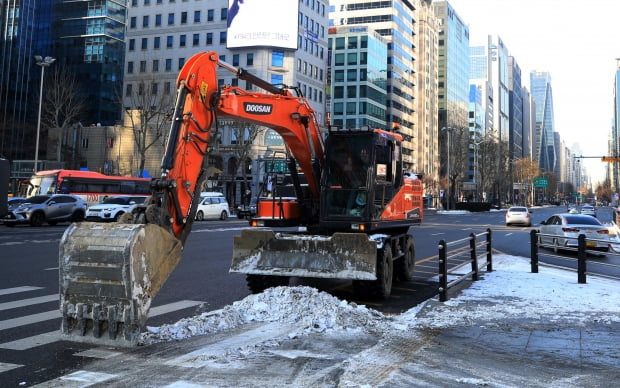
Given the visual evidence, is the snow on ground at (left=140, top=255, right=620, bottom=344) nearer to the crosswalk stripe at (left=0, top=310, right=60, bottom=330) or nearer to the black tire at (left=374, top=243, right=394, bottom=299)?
the black tire at (left=374, top=243, right=394, bottom=299)

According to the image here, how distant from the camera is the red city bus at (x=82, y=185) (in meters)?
34.9

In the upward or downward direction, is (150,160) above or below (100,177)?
above

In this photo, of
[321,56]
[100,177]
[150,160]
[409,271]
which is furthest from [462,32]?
[409,271]

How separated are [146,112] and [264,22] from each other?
109 ft

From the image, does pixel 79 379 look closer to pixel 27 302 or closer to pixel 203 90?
pixel 27 302

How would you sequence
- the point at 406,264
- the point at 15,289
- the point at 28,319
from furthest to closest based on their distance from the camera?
the point at 406,264 < the point at 15,289 < the point at 28,319

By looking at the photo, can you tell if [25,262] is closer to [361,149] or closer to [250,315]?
[250,315]

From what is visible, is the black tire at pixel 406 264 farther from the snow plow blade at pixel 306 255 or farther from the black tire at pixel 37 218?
the black tire at pixel 37 218

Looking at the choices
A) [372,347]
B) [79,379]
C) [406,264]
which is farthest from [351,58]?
[79,379]

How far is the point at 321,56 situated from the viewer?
3216 inches

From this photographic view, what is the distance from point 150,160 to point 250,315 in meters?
63.5

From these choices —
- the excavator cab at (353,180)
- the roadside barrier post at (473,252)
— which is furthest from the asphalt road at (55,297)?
the excavator cab at (353,180)

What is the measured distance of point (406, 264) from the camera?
11062 mm

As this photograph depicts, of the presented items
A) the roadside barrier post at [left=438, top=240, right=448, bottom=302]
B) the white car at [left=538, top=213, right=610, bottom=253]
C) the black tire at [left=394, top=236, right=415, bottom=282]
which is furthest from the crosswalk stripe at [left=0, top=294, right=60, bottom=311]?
the white car at [left=538, top=213, right=610, bottom=253]
